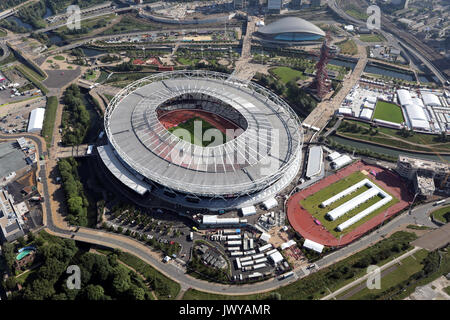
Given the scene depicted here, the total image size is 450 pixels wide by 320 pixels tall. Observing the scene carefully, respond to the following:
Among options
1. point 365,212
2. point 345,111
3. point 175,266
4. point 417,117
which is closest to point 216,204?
point 175,266

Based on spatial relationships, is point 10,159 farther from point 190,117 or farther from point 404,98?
point 404,98

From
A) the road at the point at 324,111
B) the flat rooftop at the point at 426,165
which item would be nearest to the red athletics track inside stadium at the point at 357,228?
the flat rooftop at the point at 426,165

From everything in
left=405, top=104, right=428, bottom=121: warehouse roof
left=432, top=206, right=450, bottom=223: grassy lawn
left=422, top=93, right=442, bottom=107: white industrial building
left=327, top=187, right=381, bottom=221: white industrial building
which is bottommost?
left=432, top=206, right=450, bottom=223: grassy lawn

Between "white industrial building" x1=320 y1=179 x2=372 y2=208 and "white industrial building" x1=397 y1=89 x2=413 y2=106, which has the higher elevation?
"white industrial building" x1=397 y1=89 x2=413 y2=106

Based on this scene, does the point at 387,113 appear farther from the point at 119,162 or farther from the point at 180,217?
the point at 119,162

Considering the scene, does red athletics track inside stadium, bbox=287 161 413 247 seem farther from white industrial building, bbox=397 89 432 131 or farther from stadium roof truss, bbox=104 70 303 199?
white industrial building, bbox=397 89 432 131

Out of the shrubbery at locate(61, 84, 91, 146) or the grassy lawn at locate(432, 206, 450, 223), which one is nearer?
the grassy lawn at locate(432, 206, 450, 223)

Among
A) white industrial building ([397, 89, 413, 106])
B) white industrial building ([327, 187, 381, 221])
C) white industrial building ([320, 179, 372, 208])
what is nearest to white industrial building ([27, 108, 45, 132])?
white industrial building ([320, 179, 372, 208])

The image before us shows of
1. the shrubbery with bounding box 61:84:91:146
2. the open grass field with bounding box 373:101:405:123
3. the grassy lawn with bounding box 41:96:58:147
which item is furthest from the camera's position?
the open grass field with bounding box 373:101:405:123
